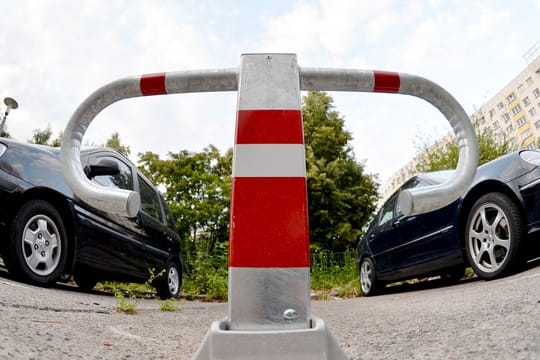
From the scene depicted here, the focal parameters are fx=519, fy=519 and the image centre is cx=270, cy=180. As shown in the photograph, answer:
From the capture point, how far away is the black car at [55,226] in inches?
169

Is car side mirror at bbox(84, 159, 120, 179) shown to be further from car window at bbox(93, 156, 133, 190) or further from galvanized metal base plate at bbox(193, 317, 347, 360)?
galvanized metal base plate at bbox(193, 317, 347, 360)

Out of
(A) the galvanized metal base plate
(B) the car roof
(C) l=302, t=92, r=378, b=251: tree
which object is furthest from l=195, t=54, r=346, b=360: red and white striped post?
(C) l=302, t=92, r=378, b=251: tree

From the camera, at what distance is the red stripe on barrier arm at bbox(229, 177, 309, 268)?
1539mm

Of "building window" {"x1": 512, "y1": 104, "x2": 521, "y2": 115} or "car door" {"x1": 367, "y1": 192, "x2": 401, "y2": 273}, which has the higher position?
"building window" {"x1": 512, "y1": 104, "x2": 521, "y2": 115}

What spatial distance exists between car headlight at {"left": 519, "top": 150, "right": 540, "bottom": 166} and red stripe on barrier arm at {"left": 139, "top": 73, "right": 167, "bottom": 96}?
4.09 meters

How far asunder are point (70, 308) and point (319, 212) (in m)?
20.7

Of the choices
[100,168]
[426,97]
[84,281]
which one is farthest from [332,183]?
[426,97]

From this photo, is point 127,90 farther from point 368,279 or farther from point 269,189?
point 368,279

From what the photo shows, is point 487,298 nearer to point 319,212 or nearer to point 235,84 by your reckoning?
point 235,84

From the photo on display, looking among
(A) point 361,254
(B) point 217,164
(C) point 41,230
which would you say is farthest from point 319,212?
(C) point 41,230

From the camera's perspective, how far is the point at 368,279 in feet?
23.3

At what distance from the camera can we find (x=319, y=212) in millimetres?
23891

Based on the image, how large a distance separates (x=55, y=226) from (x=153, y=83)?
10.6ft

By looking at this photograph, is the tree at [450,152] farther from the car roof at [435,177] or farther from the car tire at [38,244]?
the car tire at [38,244]
